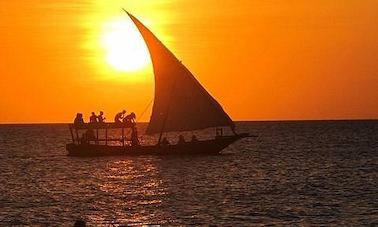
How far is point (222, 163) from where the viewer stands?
69.1 meters

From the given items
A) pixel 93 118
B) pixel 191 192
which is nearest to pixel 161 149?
pixel 93 118

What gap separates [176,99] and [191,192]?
2262 centimetres

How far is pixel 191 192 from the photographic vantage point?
4691cm

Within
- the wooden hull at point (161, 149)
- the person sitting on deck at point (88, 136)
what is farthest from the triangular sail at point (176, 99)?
the person sitting on deck at point (88, 136)

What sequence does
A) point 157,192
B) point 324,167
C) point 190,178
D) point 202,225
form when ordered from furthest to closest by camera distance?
point 324,167, point 190,178, point 157,192, point 202,225

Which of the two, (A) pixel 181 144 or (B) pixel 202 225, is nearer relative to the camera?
(B) pixel 202 225

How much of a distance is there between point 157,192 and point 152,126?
20.5 m

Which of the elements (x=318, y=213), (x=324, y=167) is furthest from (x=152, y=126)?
(x=318, y=213)

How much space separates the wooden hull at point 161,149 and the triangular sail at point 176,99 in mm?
1569

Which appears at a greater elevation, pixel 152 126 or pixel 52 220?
pixel 152 126

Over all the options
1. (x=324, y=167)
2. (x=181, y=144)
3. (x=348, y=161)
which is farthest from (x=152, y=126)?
(x=348, y=161)

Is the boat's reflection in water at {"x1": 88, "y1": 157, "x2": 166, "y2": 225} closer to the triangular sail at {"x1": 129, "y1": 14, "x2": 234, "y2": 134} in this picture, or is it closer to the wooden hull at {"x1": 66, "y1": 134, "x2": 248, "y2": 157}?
the wooden hull at {"x1": 66, "y1": 134, "x2": 248, "y2": 157}

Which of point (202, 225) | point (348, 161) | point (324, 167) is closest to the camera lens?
point (202, 225)

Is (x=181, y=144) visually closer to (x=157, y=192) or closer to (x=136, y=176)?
(x=136, y=176)
